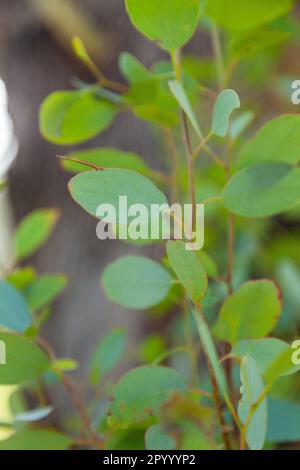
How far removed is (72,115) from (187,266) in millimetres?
207

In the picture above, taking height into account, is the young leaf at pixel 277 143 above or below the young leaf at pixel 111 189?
above

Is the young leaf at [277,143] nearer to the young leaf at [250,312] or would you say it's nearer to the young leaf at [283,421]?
the young leaf at [250,312]

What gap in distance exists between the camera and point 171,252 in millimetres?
317

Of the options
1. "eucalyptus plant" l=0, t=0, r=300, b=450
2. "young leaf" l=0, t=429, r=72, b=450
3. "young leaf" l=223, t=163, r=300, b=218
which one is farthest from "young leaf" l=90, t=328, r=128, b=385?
"young leaf" l=223, t=163, r=300, b=218

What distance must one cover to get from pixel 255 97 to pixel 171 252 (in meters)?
1.08

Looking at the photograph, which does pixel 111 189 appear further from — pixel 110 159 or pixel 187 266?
pixel 110 159

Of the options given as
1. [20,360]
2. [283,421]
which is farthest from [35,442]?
[283,421]

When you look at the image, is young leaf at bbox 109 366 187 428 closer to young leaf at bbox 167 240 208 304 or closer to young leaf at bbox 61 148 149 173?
young leaf at bbox 167 240 208 304

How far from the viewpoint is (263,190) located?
0.38m

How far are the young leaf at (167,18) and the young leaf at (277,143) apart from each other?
0.08 meters

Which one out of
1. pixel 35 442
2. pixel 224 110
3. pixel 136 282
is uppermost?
pixel 224 110

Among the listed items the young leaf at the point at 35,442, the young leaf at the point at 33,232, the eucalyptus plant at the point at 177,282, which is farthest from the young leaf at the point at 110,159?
the young leaf at the point at 35,442

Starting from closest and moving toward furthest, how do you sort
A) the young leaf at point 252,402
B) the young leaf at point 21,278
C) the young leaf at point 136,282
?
1. the young leaf at point 252,402
2. the young leaf at point 136,282
3. the young leaf at point 21,278

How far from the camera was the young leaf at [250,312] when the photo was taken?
382mm
